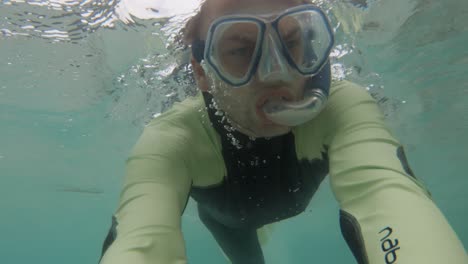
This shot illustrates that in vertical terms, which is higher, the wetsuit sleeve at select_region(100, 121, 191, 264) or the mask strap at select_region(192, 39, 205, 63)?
the mask strap at select_region(192, 39, 205, 63)

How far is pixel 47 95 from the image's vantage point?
44.3 ft

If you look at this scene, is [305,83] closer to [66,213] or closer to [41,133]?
[41,133]

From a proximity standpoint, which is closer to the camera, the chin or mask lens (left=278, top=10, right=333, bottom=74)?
mask lens (left=278, top=10, right=333, bottom=74)

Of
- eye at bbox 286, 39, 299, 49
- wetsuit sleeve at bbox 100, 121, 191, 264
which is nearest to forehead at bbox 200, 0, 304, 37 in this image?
eye at bbox 286, 39, 299, 49

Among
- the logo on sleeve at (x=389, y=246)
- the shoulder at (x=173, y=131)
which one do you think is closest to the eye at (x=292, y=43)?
the shoulder at (x=173, y=131)

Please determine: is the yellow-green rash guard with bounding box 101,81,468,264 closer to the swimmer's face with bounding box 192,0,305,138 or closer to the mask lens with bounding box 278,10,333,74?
the swimmer's face with bounding box 192,0,305,138

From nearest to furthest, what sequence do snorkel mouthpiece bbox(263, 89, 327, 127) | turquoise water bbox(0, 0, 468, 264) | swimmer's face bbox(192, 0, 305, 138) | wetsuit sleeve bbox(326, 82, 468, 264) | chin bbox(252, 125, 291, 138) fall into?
wetsuit sleeve bbox(326, 82, 468, 264), snorkel mouthpiece bbox(263, 89, 327, 127), swimmer's face bbox(192, 0, 305, 138), chin bbox(252, 125, 291, 138), turquoise water bbox(0, 0, 468, 264)

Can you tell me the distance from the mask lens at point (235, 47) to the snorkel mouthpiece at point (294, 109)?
1.16ft

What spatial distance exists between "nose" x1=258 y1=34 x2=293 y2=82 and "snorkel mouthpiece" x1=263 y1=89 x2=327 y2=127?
7.5 inches

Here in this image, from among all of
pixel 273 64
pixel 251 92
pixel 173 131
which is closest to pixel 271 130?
pixel 251 92

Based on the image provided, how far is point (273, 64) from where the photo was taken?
113 inches

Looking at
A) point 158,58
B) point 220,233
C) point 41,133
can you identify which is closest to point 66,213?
point 41,133

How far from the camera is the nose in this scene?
2857 mm

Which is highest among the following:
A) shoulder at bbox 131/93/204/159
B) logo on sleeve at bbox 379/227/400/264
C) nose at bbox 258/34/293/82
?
nose at bbox 258/34/293/82
